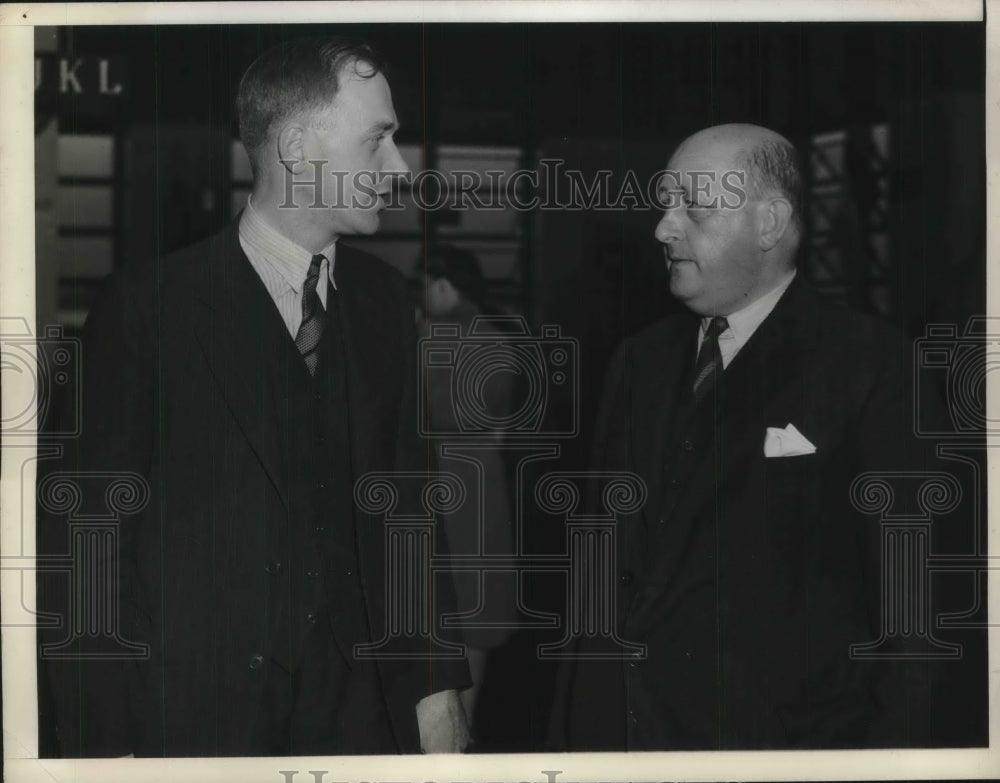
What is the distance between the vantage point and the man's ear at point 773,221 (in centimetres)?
327

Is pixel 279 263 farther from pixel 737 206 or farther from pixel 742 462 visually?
pixel 742 462

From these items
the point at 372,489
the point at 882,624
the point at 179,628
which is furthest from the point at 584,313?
the point at 179,628

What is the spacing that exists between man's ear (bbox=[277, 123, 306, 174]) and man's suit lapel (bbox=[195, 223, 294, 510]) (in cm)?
30

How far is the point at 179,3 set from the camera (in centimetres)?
331

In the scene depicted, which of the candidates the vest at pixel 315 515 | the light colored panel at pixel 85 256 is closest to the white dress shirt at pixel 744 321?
the vest at pixel 315 515

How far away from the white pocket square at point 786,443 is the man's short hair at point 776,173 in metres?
0.60

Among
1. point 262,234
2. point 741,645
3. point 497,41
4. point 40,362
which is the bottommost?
point 741,645

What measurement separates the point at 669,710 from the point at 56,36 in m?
2.77

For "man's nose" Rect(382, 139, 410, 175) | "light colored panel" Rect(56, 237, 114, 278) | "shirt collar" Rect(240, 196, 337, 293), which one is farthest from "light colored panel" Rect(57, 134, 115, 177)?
"man's nose" Rect(382, 139, 410, 175)

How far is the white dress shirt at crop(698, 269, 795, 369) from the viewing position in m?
3.27

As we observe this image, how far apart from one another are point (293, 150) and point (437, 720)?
69.6 inches

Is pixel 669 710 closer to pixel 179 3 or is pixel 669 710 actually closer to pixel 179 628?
pixel 179 628

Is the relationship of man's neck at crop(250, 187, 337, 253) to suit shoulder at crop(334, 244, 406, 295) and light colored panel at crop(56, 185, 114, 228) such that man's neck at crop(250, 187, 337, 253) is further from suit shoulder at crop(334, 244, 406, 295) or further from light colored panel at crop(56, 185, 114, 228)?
light colored panel at crop(56, 185, 114, 228)

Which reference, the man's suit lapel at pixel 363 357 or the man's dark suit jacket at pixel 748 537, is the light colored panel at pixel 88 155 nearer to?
the man's suit lapel at pixel 363 357
